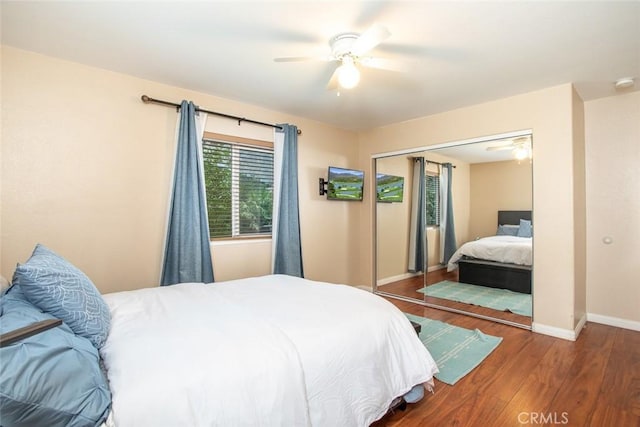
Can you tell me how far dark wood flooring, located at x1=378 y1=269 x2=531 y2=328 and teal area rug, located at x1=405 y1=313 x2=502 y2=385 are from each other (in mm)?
582

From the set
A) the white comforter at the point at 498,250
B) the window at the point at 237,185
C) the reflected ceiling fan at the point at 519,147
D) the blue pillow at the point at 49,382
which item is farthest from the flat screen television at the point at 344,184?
the blue pillow at the point at 49,382

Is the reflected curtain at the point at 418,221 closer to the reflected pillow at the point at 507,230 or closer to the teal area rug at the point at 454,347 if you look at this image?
the reflected pillow at the point at 507,230

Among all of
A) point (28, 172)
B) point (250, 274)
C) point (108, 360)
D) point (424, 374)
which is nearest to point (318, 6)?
point (108, 360)

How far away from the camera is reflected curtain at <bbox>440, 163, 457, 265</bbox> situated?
3.96 metres

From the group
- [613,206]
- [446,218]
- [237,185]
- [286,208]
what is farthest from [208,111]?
[613,206]

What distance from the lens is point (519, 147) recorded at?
3.25 meters

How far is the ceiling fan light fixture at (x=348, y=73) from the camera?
6.77 feet

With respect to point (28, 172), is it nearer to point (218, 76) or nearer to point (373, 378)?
point (218, 76)

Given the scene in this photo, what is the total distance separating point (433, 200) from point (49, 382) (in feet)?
13.1

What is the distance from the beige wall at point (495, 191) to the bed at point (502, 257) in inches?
3.7

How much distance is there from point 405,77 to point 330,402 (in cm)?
260

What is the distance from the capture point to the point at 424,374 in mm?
1747

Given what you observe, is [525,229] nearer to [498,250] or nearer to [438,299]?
[498,250]

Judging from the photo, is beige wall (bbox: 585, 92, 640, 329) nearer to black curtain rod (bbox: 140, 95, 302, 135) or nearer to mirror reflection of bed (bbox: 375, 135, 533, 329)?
mirror reflection of bed (bbox: 375, 135, 533, 329)
